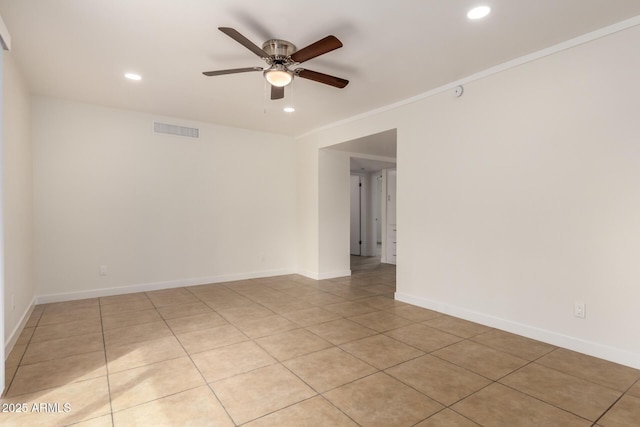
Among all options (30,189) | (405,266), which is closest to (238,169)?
(30,189)

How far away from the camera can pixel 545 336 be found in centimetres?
300

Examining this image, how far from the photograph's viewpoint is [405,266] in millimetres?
4332

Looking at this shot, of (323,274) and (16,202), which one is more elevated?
(16,202)

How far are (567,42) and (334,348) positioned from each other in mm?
3354

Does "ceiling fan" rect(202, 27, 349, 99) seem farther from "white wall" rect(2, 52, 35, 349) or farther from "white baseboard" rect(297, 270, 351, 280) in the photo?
"white baseboard" rect(297, 270, 351, 280)

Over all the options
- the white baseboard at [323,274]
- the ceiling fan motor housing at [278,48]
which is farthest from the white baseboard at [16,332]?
the white baseboard at [323,274]

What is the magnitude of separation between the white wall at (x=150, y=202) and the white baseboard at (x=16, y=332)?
2.04ft

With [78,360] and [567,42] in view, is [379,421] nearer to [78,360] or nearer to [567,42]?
[78,360]

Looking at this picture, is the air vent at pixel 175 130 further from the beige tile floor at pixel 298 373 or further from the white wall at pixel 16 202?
the beige tile floor at pixel 298 373

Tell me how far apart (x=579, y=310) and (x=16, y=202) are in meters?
5.34

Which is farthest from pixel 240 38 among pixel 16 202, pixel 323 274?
pixel 323 274

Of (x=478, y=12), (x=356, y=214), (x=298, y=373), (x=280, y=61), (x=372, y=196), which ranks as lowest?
(x=298, y=373)

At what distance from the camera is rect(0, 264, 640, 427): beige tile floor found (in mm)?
1951

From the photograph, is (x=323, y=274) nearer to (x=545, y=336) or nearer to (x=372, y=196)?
(x=545, y=336)
